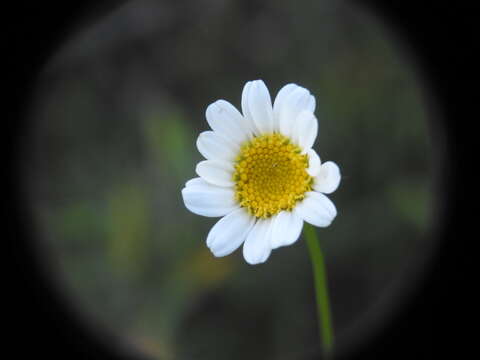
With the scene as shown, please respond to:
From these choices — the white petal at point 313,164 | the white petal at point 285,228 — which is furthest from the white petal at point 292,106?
the white petal at point 285,228

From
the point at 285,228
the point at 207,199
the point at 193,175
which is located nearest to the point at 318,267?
the point at 285,228

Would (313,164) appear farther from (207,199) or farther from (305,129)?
(207,199)

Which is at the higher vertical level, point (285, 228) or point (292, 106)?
point (292, 106)

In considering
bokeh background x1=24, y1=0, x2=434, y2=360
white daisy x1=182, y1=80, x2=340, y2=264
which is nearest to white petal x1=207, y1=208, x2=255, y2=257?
white daisy x1=182, y1=80, x2=340, y2=264

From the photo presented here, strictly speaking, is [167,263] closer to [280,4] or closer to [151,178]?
[151,178]

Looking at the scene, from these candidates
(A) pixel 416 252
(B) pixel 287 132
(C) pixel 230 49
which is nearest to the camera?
(B) pixel 287 132

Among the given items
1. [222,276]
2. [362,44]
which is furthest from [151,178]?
[362,44]
